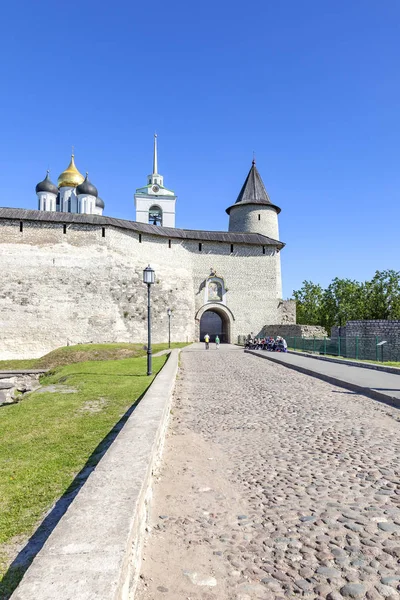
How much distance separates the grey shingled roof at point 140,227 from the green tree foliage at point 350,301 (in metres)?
21.5

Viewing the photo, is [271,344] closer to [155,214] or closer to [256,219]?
[256,219]

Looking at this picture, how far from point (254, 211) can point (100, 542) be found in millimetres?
46919

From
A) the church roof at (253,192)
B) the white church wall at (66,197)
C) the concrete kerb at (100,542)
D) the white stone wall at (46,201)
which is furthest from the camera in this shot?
the white church wall at (66,197)

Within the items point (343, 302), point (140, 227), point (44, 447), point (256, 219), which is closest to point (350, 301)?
point (343, 302)

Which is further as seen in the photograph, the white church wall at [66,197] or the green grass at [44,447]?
the white church wall at [66,197]

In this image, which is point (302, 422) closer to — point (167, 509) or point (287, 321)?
point (167, 509)

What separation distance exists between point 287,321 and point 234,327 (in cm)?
594

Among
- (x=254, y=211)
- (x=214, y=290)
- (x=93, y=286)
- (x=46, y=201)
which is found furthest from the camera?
(x=46, y=201)

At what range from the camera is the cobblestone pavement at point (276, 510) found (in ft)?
8.17

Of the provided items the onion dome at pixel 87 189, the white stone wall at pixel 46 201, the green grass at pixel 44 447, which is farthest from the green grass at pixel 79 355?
the white stone wall at pixel 46 201

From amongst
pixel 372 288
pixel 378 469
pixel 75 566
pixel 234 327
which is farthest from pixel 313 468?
pixel 372 288

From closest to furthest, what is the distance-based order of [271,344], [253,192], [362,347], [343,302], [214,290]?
1. [362,347]
2. [271,344]
3. [214,290]
4. [253,192]
5. [343,302]

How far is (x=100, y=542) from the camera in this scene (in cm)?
227

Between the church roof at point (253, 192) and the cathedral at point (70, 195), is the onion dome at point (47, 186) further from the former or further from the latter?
the church roof at point (253, 192)
